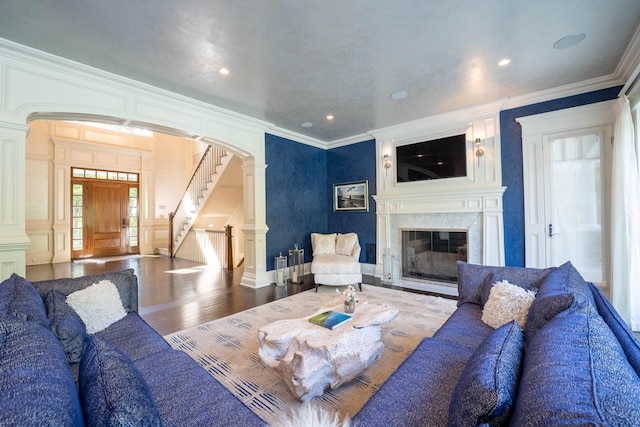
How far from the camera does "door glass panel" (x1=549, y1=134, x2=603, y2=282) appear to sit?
354 centimetres

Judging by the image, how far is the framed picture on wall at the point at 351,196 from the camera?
5.59 meters

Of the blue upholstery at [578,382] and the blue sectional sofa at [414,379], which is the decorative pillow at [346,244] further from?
the blue upholstery at [578,382]

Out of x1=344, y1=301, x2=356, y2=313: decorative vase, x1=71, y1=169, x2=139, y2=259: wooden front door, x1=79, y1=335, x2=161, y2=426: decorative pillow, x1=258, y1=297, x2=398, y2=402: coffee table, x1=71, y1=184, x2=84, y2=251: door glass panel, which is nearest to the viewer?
x1=79, y1=335, x2=161, y2=426: decorative pillow

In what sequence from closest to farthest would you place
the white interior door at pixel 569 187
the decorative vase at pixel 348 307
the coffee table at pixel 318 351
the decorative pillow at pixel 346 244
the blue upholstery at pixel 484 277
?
the coffee table at pixel 318 351
the blue upholstery at pixel 484 277
the decorative vase at pixel 348 307
the white interior door at pixel 569 187
the decorative pillow at pixel 346 244

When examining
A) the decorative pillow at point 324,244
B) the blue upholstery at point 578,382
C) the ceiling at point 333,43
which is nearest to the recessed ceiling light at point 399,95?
the ceiling at point 333,43

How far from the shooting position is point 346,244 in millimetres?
5082

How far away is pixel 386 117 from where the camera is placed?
4.64 meters

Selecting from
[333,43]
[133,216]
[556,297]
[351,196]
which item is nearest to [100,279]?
[333,43]

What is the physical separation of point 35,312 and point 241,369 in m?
1.37

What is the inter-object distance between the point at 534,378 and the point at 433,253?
14.2 ft

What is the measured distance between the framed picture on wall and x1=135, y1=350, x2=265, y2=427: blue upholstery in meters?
4.53

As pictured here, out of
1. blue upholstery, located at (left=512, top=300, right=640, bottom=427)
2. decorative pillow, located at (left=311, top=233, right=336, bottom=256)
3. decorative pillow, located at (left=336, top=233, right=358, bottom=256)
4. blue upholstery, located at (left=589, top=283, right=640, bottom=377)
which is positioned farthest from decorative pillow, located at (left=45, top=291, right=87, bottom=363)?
decorative pillow, located at (left=336, top=233, right=358, bottom=256)

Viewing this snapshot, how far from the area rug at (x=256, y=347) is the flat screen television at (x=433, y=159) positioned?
2093 millimetres

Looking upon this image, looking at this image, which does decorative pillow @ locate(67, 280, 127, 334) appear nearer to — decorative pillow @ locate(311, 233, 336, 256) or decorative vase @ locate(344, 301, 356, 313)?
decorative vase @ locate(344, 301, 356, 313)
